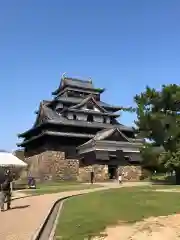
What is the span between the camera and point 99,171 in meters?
51.5

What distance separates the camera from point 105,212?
17.3 meters

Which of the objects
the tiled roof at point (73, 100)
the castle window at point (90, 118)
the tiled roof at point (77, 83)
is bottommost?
the castle window at point (90, 118)

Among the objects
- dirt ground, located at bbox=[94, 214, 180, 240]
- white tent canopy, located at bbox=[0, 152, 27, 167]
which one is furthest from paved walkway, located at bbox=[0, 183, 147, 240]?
white tent canopy, located at bbox=[0, 152, 27, 167]

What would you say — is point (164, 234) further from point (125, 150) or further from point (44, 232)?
point (125, 150)

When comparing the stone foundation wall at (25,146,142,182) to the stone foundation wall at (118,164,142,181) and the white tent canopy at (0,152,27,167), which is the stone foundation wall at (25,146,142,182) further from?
the white tent canopy at (0,152,27,167)

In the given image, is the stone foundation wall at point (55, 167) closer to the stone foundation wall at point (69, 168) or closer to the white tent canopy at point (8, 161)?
the stone foundation wall at point (69, 168)

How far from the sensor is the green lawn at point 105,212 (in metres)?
12.7

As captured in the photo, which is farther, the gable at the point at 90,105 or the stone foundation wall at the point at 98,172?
the gable at the point at 90,105

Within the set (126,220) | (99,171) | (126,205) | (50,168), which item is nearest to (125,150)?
(99,171)

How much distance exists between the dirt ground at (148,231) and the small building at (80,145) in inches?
1431

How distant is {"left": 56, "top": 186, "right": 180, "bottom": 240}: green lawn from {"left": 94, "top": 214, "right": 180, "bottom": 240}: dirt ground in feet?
1.85

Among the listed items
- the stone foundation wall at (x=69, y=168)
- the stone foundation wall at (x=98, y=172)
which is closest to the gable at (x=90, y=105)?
the stone foundation wall at (x=69, y=168)

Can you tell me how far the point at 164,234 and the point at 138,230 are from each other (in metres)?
0.95

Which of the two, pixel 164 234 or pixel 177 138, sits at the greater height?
pixel 177 138
